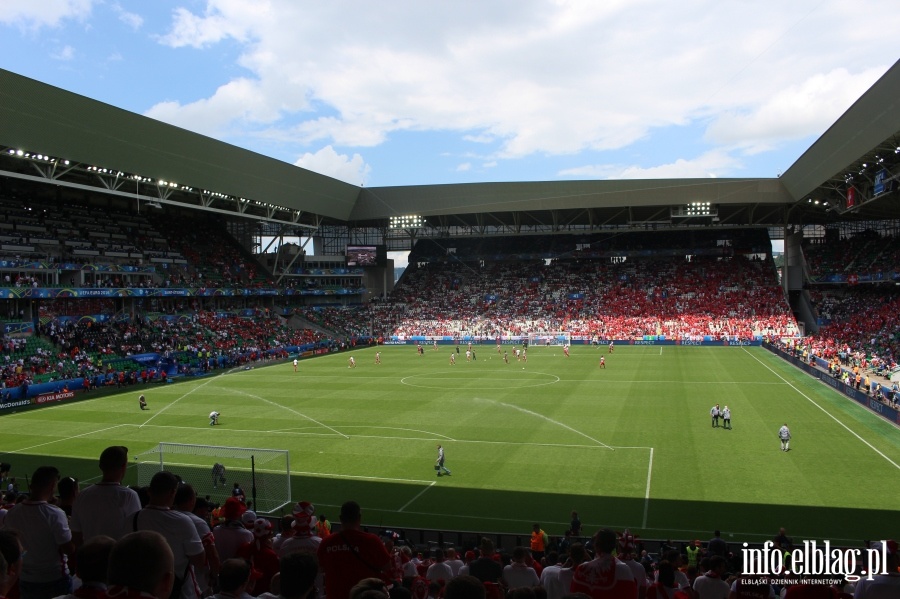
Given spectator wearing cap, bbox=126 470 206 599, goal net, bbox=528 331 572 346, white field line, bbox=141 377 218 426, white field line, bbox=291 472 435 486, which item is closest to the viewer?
spectator wearing cap, bbox=126 470 206 599

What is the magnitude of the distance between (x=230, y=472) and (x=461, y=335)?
179 feet

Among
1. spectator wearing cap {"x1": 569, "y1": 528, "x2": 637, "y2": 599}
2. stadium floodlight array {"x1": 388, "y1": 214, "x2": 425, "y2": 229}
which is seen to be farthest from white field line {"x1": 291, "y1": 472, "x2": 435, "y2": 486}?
stadium floodlight array {"x1": 388, "y1": 214, "x2": 425, "y2": 229}

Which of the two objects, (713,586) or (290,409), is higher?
(713,586)

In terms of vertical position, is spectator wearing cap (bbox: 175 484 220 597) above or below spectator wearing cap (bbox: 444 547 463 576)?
above

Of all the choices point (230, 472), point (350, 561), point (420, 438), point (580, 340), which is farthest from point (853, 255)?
point (350, 561)

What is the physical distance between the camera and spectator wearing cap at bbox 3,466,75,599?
18.0 feet

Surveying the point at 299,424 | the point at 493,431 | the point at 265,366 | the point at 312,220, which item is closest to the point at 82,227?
the point at 265,366

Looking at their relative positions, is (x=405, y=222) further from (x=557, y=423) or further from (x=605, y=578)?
(x=605, y=578)

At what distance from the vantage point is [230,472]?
19.8 meters

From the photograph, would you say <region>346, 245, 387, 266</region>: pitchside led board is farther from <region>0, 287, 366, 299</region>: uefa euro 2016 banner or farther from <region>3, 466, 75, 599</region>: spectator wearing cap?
<region>3, 466, 75, 599</region>: spectator wearing cap

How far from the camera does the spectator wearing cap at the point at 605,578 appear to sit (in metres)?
5.62

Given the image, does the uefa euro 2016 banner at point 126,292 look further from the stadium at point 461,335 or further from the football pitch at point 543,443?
the football pitch at point 543,443

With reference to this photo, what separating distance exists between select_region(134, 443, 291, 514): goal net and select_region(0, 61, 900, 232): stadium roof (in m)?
26.9

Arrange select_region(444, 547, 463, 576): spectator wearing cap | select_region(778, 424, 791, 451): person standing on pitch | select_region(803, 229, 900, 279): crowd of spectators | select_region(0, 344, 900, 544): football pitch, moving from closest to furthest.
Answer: select_region(444, 547, 463, 576): spectator wearing cap < select_region(0, 344, 900, 544): football pitch < select_region(778, 424, 791, 451): person standing on pitch < select_region(803, 229, 900, 279): crowd of spectators
